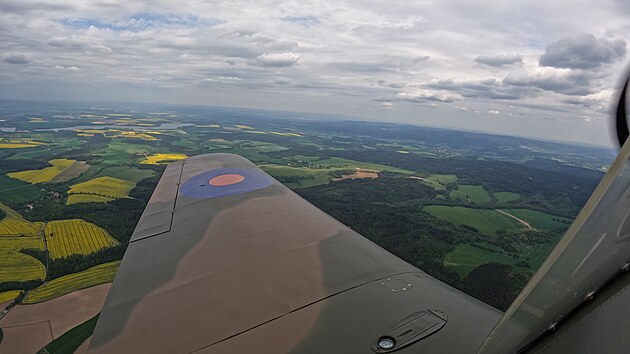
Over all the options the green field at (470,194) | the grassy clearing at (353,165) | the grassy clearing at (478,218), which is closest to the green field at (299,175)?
the grassy clearing at (353,165)

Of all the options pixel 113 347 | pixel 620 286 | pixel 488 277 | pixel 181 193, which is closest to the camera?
pixel 620 286

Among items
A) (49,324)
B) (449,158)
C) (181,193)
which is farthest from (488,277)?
(449,158)

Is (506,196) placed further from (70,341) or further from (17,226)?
(17,226)

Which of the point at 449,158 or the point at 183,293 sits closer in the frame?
the point at 183,293

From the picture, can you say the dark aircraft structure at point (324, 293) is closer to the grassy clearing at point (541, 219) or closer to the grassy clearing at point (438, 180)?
the grassy clearing at point (541, 219)

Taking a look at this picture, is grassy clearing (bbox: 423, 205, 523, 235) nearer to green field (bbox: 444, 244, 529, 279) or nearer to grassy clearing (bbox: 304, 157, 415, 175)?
green field (bbox: 444, 244, 529, 279)

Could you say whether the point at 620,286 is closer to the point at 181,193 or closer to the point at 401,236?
the point at 181,193

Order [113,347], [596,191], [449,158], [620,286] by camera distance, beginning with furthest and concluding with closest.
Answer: [449,158] < [113,347] < [596,191] < [620,286]
